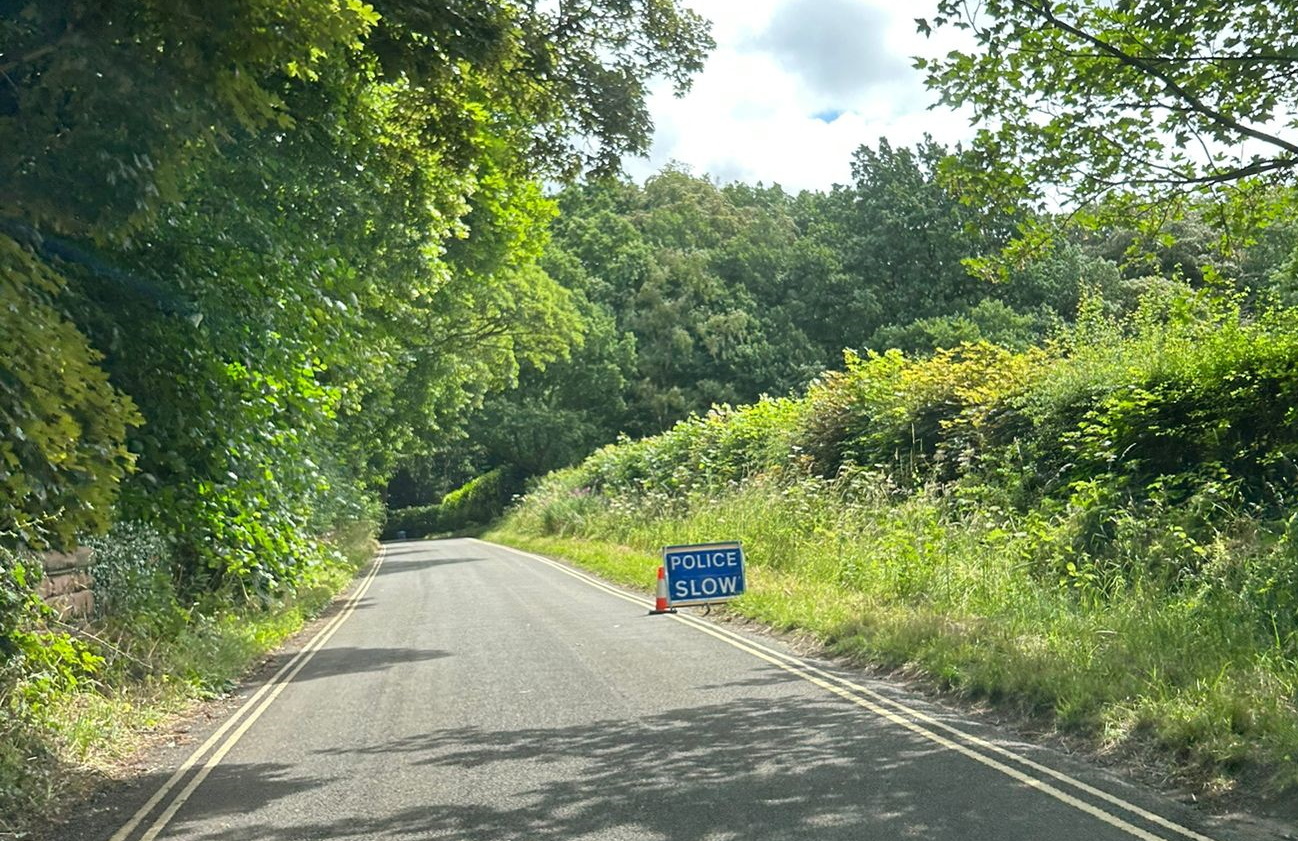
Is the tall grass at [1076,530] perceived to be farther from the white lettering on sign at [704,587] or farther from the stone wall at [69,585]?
the stone wall at [69,585]

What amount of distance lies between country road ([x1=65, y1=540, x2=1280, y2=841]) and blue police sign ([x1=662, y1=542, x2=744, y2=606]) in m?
2.96

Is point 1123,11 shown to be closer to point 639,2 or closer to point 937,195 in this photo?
point 639,2

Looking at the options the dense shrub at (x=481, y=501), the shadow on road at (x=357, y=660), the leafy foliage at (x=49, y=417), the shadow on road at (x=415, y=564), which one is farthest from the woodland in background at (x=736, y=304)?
the leafy foliage at (x=49, y=417)

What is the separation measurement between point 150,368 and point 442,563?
85.4ft

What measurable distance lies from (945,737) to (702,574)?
28.0 ft

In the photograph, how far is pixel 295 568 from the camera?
38.7 feet

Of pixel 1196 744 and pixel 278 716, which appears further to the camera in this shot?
pixel 278 716

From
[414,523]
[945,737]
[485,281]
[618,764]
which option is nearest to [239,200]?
[618,764]

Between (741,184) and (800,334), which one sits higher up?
(741,184)

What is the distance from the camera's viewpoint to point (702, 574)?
16516mm

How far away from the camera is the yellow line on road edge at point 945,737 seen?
6031mm

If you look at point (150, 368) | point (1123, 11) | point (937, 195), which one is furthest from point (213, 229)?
point (937, 195)

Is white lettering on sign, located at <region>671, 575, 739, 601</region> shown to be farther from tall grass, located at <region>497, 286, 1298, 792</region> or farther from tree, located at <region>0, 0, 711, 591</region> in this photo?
tree, located at <region>0, 0, 711, 591</region>

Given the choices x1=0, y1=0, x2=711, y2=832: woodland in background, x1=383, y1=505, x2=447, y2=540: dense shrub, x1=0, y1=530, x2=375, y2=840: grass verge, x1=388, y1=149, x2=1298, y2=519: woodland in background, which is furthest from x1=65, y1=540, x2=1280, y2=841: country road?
x1=383, y1=505, x2=447, y2=540: dense shrub
